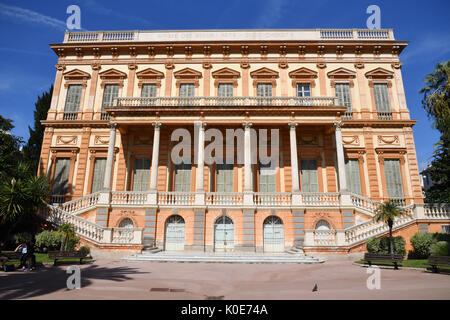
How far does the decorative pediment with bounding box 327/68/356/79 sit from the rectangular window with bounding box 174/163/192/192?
1417 centimetres

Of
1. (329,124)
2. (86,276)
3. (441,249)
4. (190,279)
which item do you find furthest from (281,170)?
(86,276)

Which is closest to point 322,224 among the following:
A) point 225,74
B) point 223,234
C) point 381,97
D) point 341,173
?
point 341,173

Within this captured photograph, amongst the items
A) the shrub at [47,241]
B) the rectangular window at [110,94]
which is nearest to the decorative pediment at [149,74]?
the rectangular window at [110,94]

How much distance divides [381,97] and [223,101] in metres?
13.3

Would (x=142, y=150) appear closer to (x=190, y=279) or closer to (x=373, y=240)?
(x=190, y=279)

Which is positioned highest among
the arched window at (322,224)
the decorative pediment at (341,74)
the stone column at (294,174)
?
the decorative pediment at (341,74)

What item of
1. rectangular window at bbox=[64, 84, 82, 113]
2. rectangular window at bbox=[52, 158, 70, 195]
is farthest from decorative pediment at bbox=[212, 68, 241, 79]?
rectangular window at bbox=[52, 158, 70, 195]

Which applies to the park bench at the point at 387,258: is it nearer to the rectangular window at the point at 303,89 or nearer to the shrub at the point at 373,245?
the shrub at the point at 373,245

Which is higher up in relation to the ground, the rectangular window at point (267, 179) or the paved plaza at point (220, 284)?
the rectangular window at point (267, 179)

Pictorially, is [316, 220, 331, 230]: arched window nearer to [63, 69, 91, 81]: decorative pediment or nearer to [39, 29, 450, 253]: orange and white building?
[39, 29, 450, 253]: orange and white building

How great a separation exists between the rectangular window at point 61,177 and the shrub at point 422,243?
24.0 m

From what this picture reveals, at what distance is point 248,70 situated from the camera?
23.8 meters

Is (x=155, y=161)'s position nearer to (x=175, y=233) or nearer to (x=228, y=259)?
(x=175, y=233)

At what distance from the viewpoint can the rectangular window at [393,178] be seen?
21062mm
